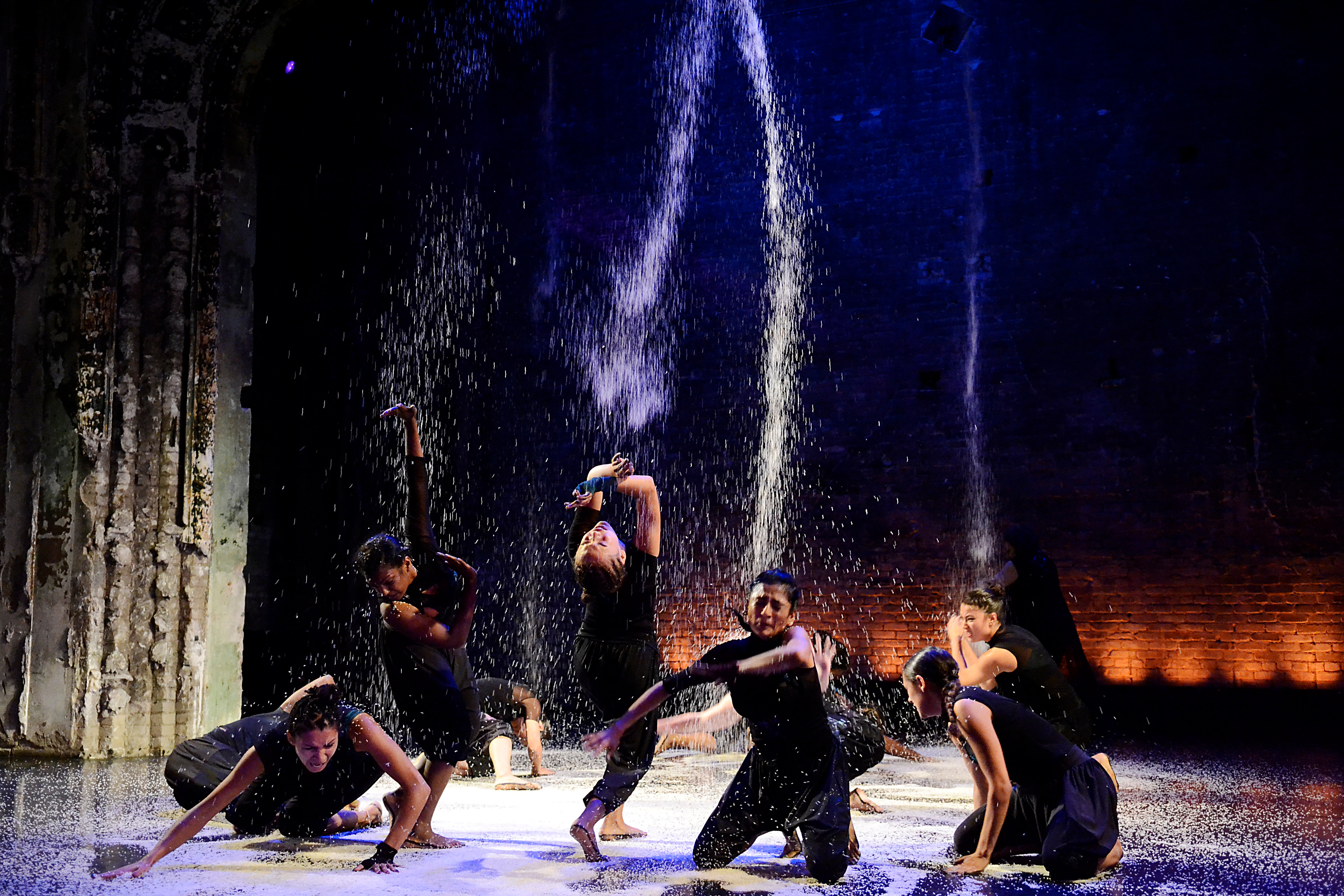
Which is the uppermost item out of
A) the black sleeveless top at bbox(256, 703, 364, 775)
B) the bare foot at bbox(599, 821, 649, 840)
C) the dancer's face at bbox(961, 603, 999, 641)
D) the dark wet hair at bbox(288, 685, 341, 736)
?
the dancer's face at bbox(961, 603, 999, 641)

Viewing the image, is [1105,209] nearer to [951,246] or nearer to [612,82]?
[951,246]

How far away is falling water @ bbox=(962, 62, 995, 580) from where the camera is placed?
31.9 ft

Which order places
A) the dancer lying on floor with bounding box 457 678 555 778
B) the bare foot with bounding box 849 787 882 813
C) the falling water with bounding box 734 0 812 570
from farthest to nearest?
the falling water with bounding box 734 0 812 570, the dancer lying on floor with bounding box 457 678 555 778, the bare foot with bounding box 849 787 882 813

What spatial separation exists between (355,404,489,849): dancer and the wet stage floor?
0.31 meters

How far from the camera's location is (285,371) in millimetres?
12836

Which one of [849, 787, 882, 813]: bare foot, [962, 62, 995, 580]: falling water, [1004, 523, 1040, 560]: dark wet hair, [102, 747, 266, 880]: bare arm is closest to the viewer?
[102, 747, 266, 880]: bare arm

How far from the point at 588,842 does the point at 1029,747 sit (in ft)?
4.95

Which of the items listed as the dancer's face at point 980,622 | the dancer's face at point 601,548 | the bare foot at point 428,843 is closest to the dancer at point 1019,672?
the dancer's face at point 980,622

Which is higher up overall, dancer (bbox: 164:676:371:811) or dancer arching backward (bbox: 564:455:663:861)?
dancer arching backward (bbox: 564:455:663:861)

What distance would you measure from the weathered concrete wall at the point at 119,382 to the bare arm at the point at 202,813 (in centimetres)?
334

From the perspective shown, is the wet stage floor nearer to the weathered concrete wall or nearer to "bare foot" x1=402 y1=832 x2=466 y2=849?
"bare foot" x1=402 y1=832 x2=466 y2=849

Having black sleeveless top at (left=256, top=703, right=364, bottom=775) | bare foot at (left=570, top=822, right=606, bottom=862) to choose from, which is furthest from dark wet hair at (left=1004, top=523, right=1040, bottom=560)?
black sleeveless top at (left=256, top=703, right=364, bottom=775)

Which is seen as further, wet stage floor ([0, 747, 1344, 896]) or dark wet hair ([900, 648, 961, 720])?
dark wet hair ([900, 648, 961, 720])

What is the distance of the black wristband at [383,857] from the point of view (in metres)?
3.72
